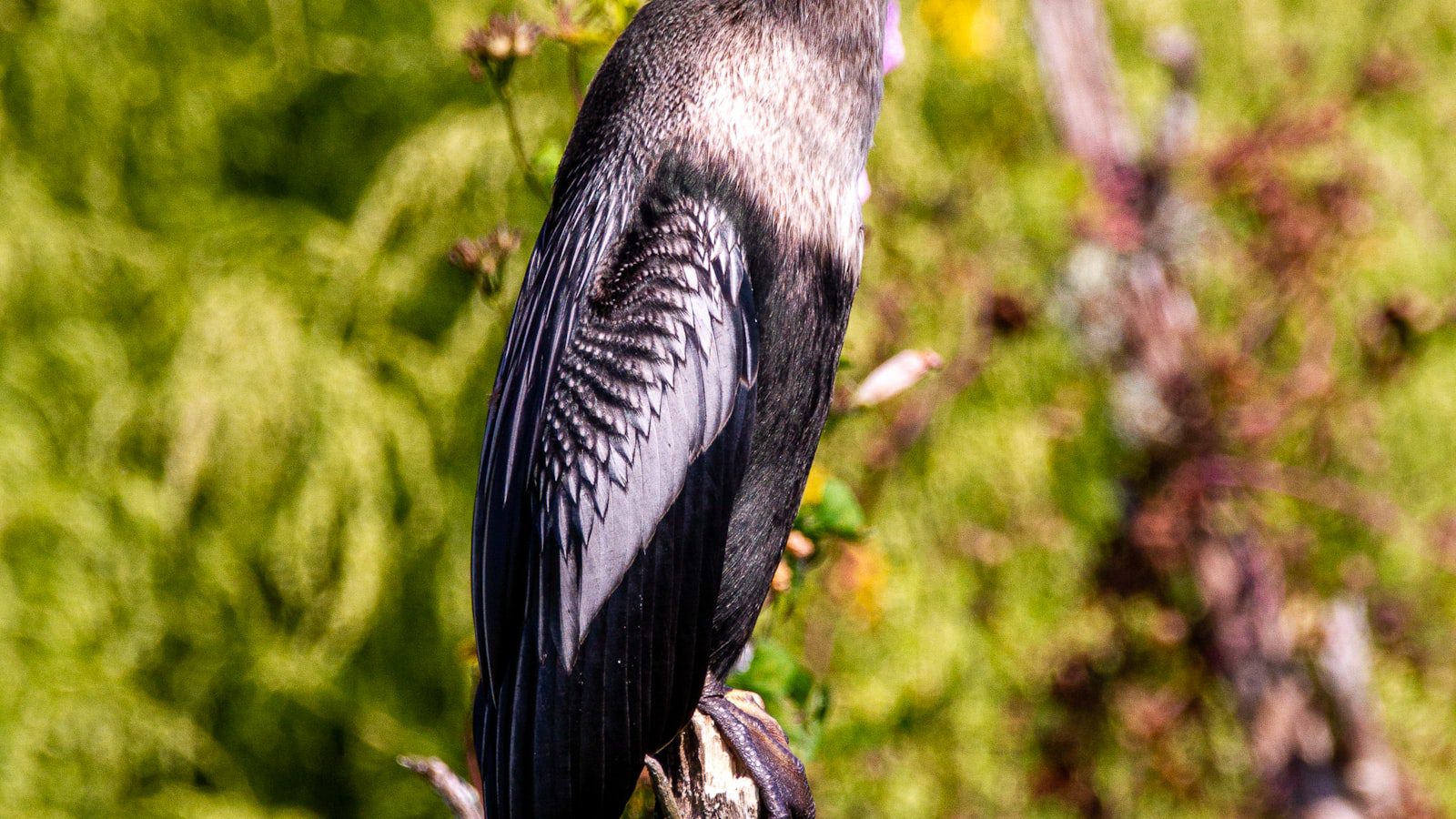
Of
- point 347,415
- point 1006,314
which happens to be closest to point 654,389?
point 347,415

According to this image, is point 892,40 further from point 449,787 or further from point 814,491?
point 449,787

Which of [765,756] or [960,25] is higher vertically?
[960,25]

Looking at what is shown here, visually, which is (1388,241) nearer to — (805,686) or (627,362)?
(805,686)

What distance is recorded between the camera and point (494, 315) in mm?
2021

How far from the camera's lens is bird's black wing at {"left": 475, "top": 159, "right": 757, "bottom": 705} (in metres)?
1.19

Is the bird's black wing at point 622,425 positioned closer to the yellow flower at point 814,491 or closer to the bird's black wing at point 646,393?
the bird's black wing at point 646,393

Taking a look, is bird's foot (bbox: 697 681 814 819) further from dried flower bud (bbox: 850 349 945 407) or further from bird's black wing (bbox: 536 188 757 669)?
dried flower bud (bbox: 850 349 945 407)

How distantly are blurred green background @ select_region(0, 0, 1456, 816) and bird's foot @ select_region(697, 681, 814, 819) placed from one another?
49 centimetres

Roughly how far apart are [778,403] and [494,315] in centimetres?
87

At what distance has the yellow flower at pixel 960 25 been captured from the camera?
227cm

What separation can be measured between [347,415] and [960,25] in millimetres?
1249

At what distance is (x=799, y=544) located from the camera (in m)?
1.42

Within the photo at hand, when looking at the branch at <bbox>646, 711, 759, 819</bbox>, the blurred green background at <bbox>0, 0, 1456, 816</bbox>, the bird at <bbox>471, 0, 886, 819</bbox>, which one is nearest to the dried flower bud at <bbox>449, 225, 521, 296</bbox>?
the bird at <bbox>471, 0, 886, 819</bbox>

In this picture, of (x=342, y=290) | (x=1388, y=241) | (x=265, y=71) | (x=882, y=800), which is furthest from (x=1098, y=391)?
(x=265, y=71)
